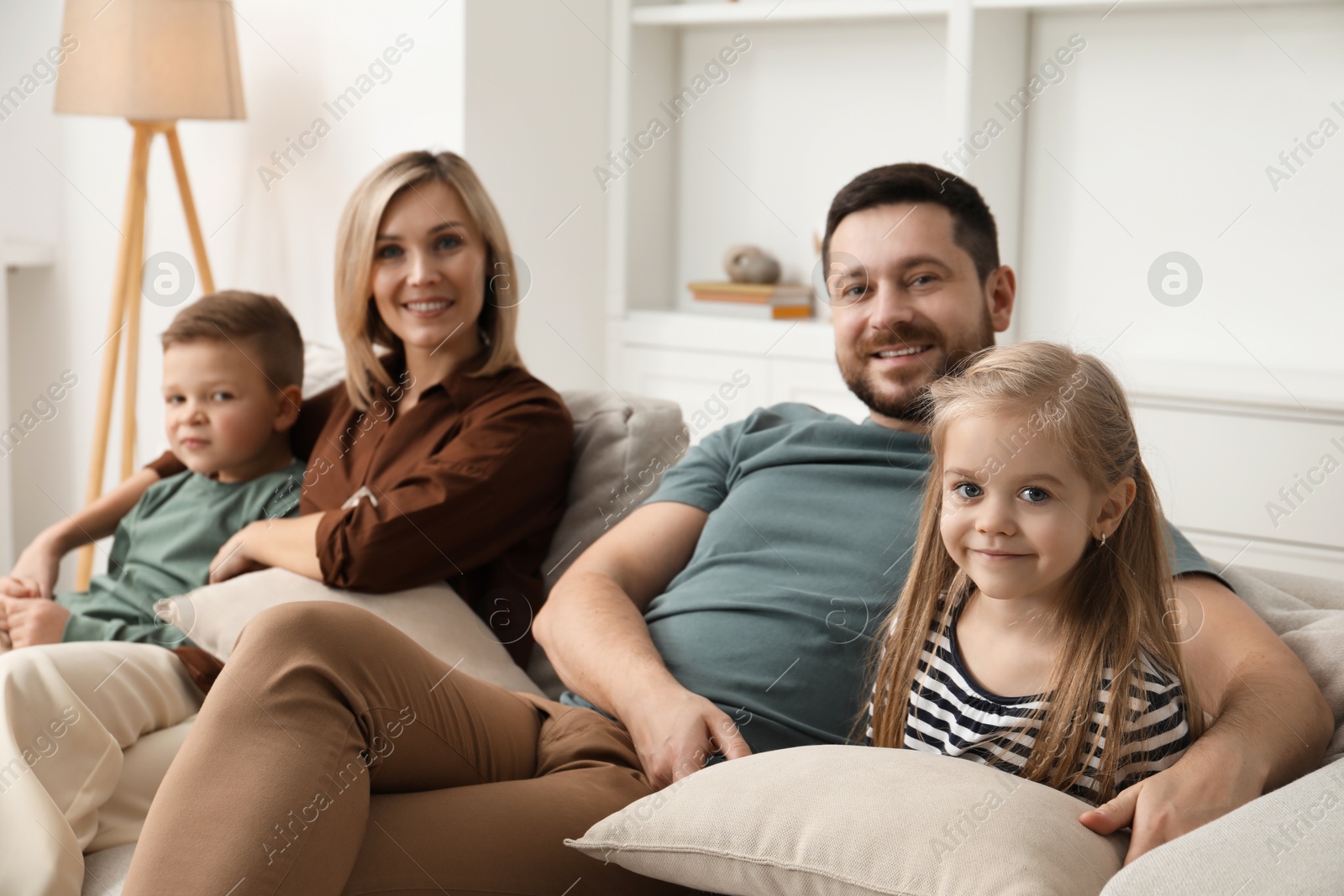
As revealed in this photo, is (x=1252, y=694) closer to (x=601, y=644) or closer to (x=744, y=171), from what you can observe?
(x=601, y=644)

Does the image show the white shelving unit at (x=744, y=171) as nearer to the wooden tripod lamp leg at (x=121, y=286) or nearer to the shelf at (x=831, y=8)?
the shelf at (x=831, y=8)

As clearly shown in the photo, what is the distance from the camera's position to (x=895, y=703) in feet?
4.09

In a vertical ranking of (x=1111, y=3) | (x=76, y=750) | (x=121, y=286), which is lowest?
(x=76, y=750)

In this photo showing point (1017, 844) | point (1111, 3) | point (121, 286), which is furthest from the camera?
point (121, 286)

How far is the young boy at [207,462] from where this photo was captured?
1891 millimetres

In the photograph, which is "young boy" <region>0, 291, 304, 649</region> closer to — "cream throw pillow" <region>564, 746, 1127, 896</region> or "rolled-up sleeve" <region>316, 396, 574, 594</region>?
"rolled-up sleeve" <region>316, 396, 574, 594</region>

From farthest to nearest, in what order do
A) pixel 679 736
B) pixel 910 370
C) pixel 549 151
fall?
pixel 549 151
pixel 910 370
pixel 679 736

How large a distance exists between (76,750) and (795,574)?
804mm

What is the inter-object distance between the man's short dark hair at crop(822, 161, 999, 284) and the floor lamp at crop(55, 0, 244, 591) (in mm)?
1942

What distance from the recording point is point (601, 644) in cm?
143

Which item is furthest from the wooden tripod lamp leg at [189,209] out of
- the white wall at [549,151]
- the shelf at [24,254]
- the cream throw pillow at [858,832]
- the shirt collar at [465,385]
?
the cream throw pillow at [858,832]

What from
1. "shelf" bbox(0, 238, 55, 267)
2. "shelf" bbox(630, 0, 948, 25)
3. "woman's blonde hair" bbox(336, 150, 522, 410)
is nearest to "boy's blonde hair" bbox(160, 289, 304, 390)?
"woman's blonde hair" bbox(336, 150, 522, 410)

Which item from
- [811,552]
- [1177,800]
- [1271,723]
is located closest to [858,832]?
[1177,800]

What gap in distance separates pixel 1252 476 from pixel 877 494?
4.55 ft
